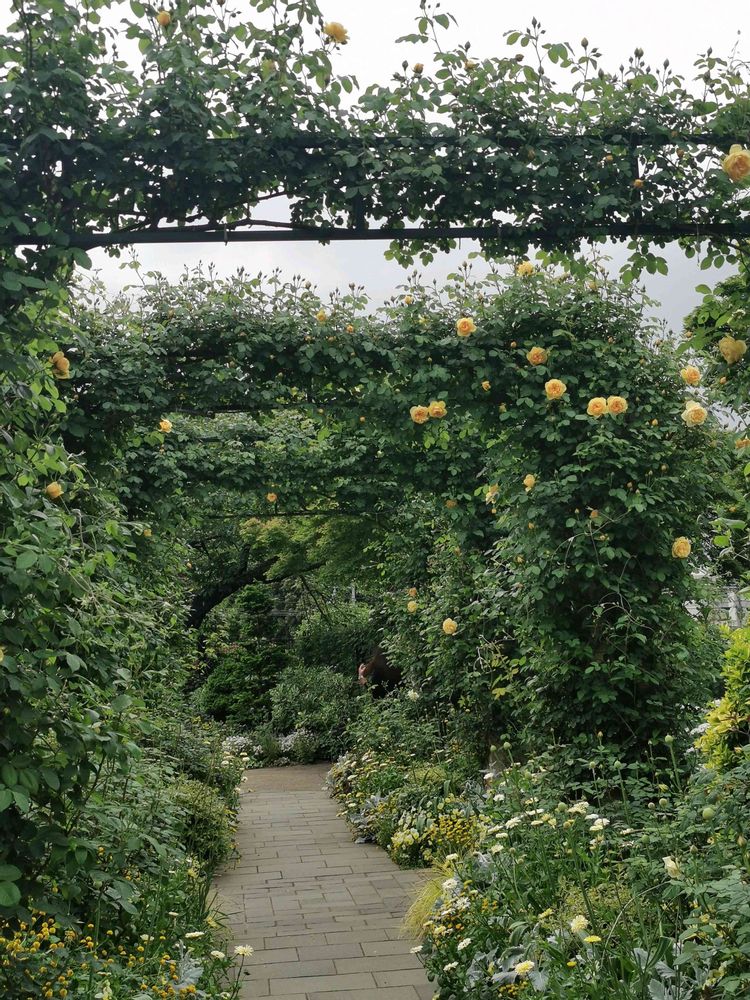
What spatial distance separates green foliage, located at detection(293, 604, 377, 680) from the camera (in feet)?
45.0

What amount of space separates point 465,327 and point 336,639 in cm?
1016

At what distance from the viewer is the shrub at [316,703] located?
1201cm

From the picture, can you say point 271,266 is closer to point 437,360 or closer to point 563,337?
point 437,360

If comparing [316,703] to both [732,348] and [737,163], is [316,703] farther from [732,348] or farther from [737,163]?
[737,163]

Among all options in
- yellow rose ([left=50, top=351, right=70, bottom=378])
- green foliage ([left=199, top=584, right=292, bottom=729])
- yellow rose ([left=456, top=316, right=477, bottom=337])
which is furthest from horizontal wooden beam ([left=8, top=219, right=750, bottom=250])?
green foliage ([left=199, top=584, right=292, bottom=729])

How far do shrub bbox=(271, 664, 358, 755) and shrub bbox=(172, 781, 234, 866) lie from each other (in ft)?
19.2

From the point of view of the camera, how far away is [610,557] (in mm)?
4500

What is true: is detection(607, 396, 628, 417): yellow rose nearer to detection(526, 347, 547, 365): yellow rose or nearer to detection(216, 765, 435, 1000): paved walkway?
detection(526, 347, 547, 365): yellow rose

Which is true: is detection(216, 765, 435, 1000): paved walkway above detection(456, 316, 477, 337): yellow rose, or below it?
below

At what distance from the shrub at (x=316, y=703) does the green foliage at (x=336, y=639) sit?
13.4 inches

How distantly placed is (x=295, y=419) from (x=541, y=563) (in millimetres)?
3283

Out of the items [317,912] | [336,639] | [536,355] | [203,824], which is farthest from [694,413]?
[336,639]

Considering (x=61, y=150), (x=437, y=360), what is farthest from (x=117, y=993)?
(x=437, y=360)

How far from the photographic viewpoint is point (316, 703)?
42.0 feet
